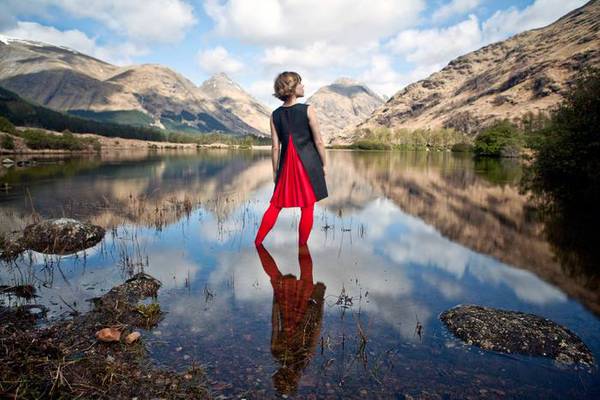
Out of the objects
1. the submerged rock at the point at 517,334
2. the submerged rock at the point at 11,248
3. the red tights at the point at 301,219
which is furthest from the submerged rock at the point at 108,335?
the submerged rock at the point at 11,248

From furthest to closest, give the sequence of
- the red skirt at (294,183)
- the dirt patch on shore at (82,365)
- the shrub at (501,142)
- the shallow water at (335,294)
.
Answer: the shrub at (501,142) → the red skirt at (294,183) → the shallow water at (335,294) → the dirt patch on shore at (82,365)

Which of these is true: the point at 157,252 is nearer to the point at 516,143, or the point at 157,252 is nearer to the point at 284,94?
the point at 284,94

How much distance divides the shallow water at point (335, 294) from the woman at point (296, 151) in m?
1.66

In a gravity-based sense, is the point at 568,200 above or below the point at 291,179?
below

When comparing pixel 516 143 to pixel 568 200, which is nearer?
pixel 568 200

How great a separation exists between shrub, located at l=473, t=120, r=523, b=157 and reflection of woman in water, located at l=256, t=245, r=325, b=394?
105 m

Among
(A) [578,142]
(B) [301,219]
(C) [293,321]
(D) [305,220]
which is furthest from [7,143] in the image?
(A) [578,142]

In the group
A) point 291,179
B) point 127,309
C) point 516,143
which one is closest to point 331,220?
point 291,179

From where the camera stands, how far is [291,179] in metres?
8.35

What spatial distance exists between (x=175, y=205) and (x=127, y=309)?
12.0 m

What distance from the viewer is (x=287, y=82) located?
782 centimetres

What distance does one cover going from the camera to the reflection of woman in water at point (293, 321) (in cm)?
426

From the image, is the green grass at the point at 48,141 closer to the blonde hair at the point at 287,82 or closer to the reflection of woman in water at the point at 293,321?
the blonde hair at the point at 287,82

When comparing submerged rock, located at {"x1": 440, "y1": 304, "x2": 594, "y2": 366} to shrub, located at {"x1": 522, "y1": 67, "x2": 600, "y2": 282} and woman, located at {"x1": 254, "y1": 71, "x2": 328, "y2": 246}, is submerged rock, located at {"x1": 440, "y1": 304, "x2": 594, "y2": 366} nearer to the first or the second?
shrub, located at {"x1": 522, "y1": 67, "x2": 600, "y2": 282}
